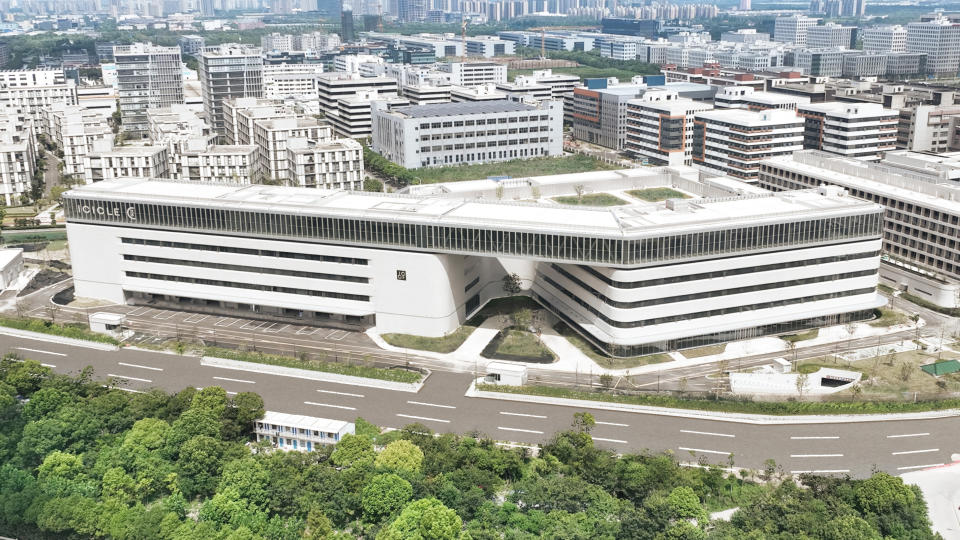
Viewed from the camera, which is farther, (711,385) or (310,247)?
(310,247)

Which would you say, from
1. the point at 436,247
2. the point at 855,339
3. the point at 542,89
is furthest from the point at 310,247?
the point at 542,89

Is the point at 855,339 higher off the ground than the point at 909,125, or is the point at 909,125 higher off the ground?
the point at 909,125

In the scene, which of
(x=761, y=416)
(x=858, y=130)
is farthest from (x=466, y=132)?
(x=761, y=416)

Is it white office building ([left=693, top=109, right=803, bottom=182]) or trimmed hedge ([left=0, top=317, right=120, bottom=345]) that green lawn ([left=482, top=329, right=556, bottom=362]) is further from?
white office building ([left=693, top=109, right=803, bottom=182])

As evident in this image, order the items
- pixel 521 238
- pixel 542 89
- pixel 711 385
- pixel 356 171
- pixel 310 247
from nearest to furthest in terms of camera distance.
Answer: pixel 711 385 → pixel 521 238 → pixel 310 247 → pixel 356 171 → pixel 542 89

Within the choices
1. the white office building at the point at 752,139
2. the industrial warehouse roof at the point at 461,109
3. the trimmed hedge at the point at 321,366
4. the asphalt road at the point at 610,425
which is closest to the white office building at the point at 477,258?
the trimmed hedge at the point at 321,366

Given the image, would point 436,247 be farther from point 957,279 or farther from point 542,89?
point 542,89

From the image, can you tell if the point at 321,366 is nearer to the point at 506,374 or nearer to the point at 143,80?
the point at 506,374
